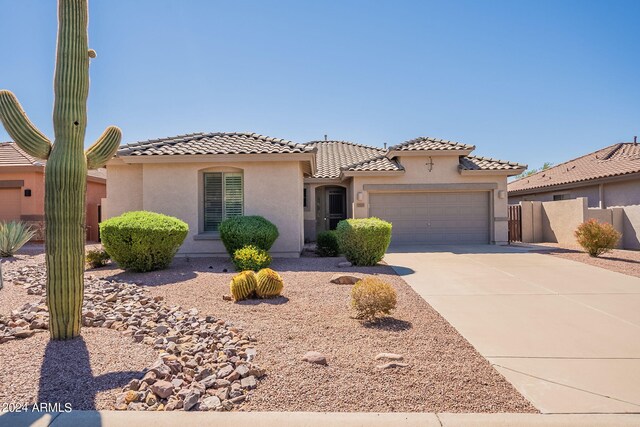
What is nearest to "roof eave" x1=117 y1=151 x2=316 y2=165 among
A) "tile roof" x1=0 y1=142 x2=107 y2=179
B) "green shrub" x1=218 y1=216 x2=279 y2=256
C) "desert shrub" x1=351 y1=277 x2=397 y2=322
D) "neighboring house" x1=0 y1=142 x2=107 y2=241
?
"green shrub" x1=218 y1=216 x2=279 y2=256

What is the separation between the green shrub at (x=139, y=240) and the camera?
8922 mm

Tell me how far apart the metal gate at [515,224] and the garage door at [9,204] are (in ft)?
73.4

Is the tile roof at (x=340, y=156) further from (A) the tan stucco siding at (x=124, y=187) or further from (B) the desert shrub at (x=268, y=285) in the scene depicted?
(B) the desert shrub at (x=268, y=285)

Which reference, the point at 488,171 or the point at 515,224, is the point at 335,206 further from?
the point at 515,224

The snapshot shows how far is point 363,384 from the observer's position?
3594 millimetres

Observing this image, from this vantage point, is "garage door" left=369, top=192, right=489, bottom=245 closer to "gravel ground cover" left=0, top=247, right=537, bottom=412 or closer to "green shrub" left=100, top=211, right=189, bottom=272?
"green shrub" left=100, top=211, right=189, bottom=272

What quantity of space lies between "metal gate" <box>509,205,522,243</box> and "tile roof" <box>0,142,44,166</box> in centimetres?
2101

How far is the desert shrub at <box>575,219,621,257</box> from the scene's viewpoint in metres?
12.1

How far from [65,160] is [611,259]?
14.2m

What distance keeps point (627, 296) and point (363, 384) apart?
641cm

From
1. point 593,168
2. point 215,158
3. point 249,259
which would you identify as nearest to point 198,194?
point 215,158

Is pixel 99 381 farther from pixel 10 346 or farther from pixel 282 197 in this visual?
pixel 282 197

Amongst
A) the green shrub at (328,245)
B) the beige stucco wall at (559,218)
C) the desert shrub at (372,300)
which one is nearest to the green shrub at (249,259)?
the green shrub at (328,245)

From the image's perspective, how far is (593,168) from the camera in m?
20.5
